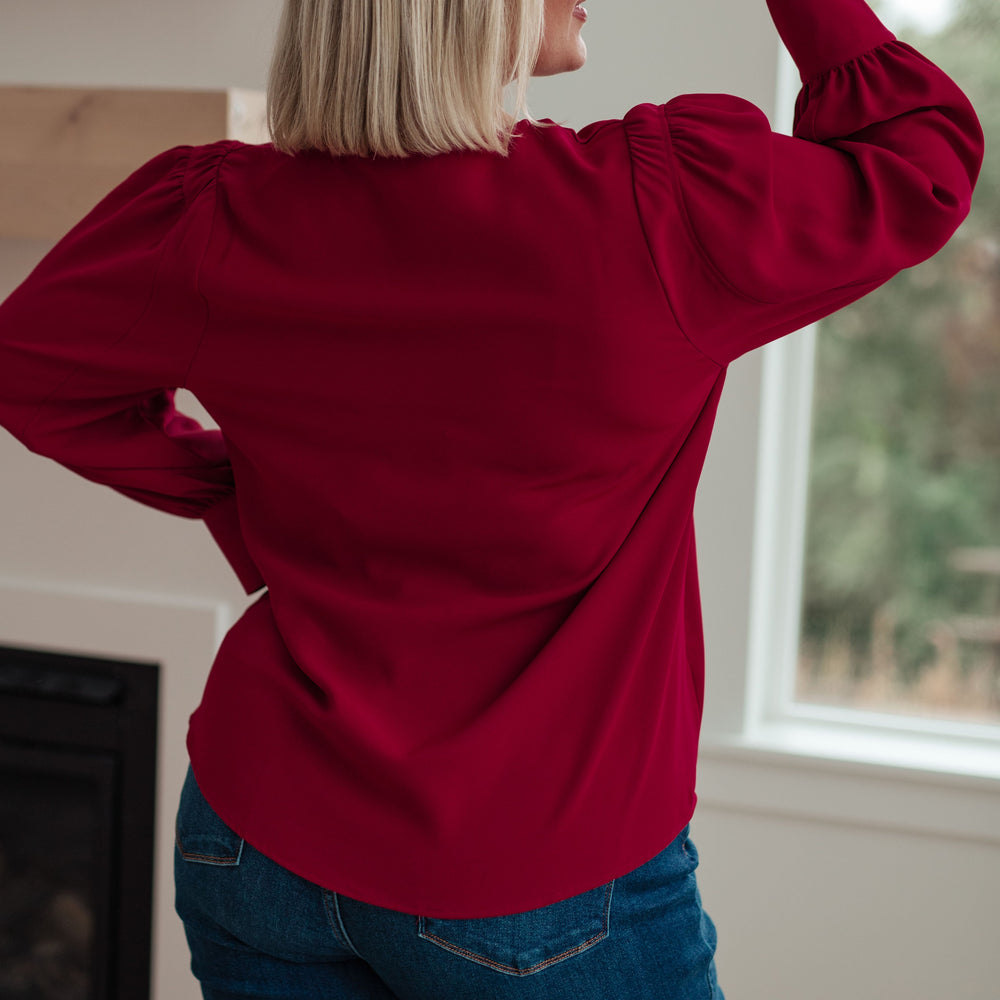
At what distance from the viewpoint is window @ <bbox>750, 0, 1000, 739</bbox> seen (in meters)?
1.60

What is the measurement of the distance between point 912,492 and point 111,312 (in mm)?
1237

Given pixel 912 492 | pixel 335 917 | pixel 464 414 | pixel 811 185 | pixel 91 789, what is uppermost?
pixel 811 185

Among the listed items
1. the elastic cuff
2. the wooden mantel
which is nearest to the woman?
the elastic cuff

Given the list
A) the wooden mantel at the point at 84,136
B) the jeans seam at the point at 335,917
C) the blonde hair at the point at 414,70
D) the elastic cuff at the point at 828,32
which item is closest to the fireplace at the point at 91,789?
the wooden mantel at the point at 84,136

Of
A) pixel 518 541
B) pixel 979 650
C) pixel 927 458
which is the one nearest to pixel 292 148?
pixel 518 541

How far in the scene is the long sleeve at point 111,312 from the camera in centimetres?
80

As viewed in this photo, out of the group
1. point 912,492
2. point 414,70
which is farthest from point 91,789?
point 414,70

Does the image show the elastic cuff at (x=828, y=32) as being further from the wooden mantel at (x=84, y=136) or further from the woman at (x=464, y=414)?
the wooden mantel at (x=84, y=136)

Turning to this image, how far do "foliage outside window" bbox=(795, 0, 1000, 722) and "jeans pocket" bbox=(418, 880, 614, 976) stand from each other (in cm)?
102

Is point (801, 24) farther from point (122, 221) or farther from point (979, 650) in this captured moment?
point (979, 650)

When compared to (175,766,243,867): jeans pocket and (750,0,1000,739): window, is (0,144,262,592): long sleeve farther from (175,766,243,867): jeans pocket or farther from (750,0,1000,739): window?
(750,0,1000,739): window

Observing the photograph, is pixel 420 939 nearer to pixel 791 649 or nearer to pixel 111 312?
pixel 111 312

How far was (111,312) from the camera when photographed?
2.71ft

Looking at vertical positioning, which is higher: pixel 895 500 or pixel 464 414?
pixel 464 414
